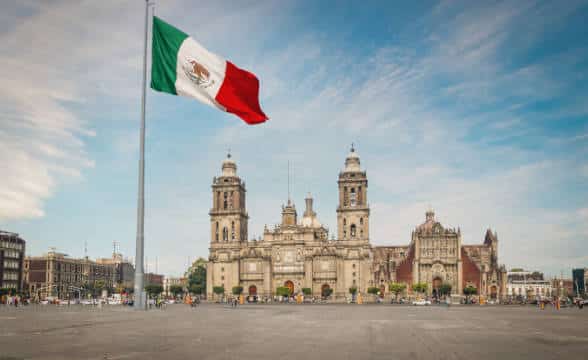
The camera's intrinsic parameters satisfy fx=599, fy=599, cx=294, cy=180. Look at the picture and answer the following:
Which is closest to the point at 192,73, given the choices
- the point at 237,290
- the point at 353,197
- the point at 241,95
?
the point at 241,95

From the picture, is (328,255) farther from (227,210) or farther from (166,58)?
(166,58)

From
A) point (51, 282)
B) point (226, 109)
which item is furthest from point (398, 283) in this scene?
point (226, 109)

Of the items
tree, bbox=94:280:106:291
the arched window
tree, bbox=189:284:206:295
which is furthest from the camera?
tree, bbox=94:280:106:291

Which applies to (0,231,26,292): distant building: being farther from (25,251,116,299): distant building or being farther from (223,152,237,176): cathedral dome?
(223,152,237,176): cathedral dome

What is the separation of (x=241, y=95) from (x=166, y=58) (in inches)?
119

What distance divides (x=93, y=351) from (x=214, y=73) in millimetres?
11226

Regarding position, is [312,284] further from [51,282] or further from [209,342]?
[209,342]

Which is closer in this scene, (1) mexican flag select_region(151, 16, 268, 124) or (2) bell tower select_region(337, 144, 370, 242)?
(1) mexican flag select_region(151, 16, 268, 124)

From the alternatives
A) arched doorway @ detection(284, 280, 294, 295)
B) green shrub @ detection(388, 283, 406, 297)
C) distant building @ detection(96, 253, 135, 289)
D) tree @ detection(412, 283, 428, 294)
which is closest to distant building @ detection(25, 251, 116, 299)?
distant building @ detection(96, 253, 135, 289)

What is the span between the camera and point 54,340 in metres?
16.5

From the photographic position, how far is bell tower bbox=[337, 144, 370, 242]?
12119 cm

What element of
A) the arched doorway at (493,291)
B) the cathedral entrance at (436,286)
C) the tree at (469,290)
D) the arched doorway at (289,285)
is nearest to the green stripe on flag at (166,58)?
the tree at (469,290)

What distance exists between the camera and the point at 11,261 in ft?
436

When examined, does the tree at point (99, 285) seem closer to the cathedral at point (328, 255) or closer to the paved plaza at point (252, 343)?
the cathedral at point (328, 255)
